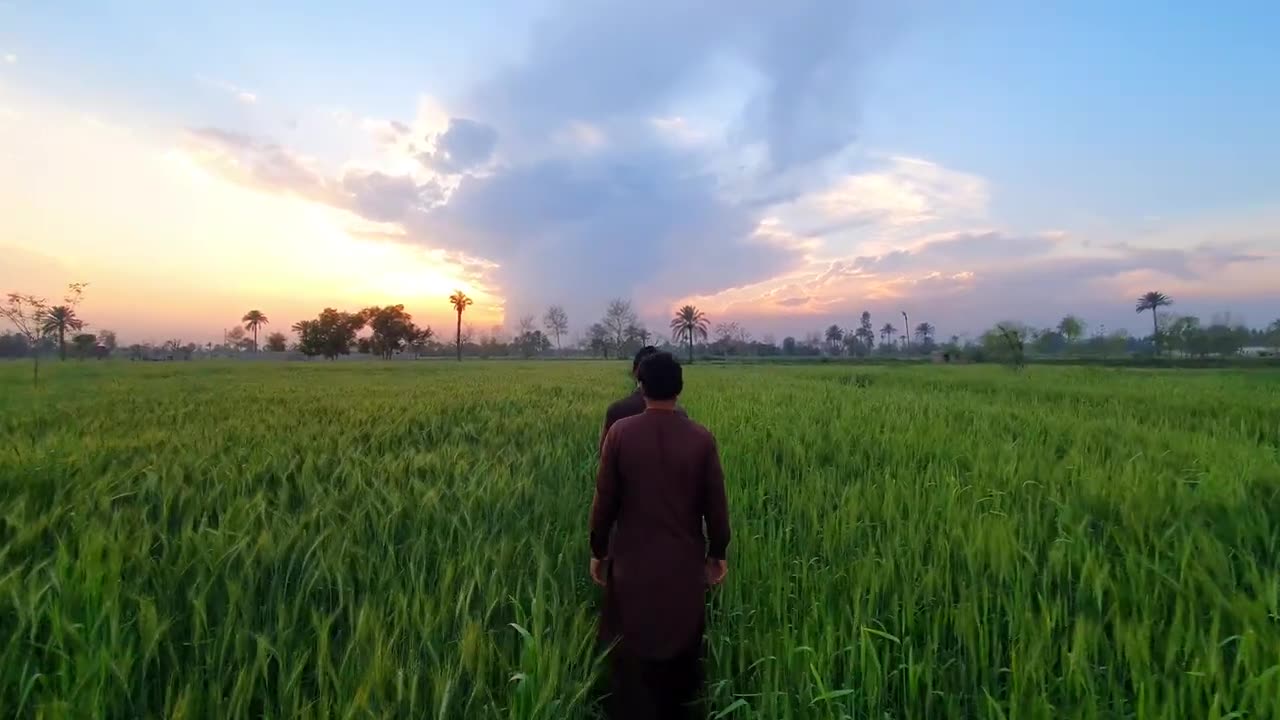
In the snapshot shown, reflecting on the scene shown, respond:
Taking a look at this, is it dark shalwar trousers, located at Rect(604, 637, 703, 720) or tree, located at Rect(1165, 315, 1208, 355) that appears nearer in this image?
dark shalwar trousers, located at Rect(604, 637, 703, 720)

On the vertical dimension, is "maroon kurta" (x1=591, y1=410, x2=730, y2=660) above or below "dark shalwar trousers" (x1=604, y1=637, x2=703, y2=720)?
above

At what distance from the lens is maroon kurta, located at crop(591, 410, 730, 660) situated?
2.15 meters

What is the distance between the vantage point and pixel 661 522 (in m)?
2.16

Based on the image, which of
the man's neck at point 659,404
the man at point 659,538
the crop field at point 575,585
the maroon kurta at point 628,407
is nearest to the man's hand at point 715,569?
the man at point 659,538

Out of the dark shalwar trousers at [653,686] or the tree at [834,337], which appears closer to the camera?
the dark shalwar trousers at [653,686]

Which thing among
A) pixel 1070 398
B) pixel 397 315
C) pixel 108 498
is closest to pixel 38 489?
pixel 108 498

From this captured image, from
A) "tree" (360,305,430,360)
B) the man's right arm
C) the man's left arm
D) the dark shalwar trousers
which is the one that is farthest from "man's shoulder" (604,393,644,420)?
"tree" (360,305,430,360)

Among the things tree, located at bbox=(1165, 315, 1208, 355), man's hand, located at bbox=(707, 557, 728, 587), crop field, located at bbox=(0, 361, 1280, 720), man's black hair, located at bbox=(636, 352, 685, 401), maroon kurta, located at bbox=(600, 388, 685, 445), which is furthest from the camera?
tree, located at bbox=(1165, 315, 1208, 355)

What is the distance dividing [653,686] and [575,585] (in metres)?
1.08

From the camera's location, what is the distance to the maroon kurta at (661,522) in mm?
2154

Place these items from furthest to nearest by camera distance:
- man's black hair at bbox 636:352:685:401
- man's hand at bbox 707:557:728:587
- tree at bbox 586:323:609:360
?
1. tree at bbox 586:323:609:360
2. man's hand at bbox 707:557:728:587
3. man's black hair at bbox 636:352:685:401

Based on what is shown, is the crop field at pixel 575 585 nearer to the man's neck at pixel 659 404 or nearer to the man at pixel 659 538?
the man at pixel 659 538

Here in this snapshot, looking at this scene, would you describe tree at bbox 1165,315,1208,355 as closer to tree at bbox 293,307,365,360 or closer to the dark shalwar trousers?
the dark shalwar trousers

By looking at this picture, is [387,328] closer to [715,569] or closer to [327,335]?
[327,335]
